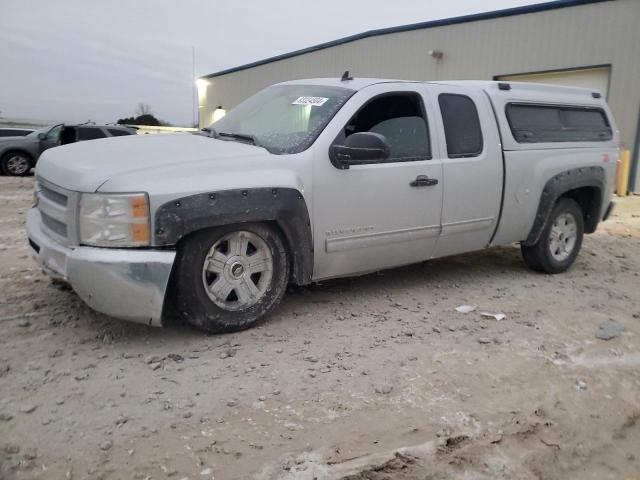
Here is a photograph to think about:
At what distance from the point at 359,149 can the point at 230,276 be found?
128 centimetres

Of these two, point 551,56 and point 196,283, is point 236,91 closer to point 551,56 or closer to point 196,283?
point 551,56

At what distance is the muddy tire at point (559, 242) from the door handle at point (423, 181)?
5.57 ft

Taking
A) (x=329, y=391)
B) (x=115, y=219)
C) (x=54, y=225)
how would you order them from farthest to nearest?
(x=54, y=225) → (x=115, y=219) → (x=329, y=391)

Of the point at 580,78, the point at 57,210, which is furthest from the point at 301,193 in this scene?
the point at 580,78

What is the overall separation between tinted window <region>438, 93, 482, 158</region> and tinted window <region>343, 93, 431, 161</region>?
25cm

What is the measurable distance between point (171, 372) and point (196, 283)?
57 cm

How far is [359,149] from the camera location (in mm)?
4004

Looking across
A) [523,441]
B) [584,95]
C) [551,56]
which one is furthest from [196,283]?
[551,56]

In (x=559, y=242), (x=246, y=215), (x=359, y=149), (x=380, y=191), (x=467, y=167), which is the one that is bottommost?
(x=559, y=242)

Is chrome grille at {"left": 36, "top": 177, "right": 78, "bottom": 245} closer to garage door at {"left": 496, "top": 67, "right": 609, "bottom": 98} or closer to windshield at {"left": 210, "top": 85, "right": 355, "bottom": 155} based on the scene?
windshield at {"left": 210, "top": 85, "right": 355, "bottom": 155}

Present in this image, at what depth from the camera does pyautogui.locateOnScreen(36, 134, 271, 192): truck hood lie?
11.2 ft

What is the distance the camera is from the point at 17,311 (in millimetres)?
4141

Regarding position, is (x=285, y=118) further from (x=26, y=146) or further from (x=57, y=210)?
(x=26, y=146)

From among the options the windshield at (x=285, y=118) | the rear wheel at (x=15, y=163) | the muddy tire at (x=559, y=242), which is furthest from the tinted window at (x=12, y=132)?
the muddy tire at (x=559, y=242)
